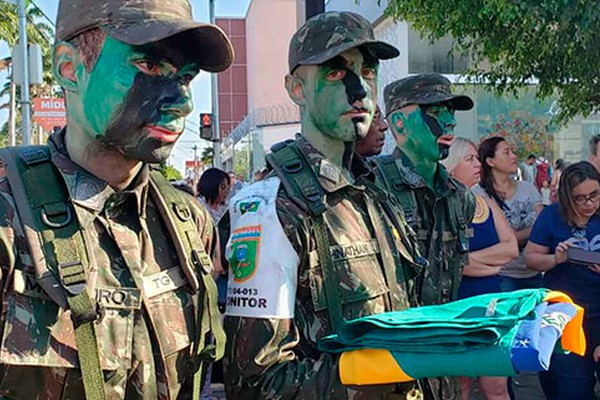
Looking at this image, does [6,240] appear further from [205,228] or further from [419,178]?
[419,178]

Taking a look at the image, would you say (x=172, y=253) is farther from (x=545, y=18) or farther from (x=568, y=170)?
(x=545, y=18)

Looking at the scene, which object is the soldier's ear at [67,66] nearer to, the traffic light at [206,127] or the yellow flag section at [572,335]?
the yellow flag section at [572,335]

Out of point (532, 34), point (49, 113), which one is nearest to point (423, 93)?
point (532, 34)

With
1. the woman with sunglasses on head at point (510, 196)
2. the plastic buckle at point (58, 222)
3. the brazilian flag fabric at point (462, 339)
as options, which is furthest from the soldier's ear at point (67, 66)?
the woman with sunglasses on head at point (510, 196)

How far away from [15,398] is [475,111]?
41.2 feet

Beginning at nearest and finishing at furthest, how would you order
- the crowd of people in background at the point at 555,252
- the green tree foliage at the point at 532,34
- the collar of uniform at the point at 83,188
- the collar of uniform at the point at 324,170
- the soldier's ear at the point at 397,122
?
1. the collar of uniform at the point at 83,188
2. the collar of uniform at the point at 324,170
3. the soldier's ear at the point at 397,122
4. the crowd of people in background at the point at 555,252
5. the green tree foliage at the point at 532,34

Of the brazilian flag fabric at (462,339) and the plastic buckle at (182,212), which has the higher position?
the plastic buckle at (182,212)

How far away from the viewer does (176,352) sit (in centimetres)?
134

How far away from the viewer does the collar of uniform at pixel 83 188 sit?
1.26 m

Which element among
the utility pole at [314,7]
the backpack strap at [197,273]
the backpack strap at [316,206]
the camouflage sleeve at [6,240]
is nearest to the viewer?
the camouflage sleeve at [6,240]

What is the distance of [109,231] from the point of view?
1.30 meters

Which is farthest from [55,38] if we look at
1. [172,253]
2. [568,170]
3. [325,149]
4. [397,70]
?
[397,70]

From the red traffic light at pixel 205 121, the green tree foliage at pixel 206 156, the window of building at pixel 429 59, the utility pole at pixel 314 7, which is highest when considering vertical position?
the window of building at pixel 429 59

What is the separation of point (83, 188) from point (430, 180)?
191 cm
